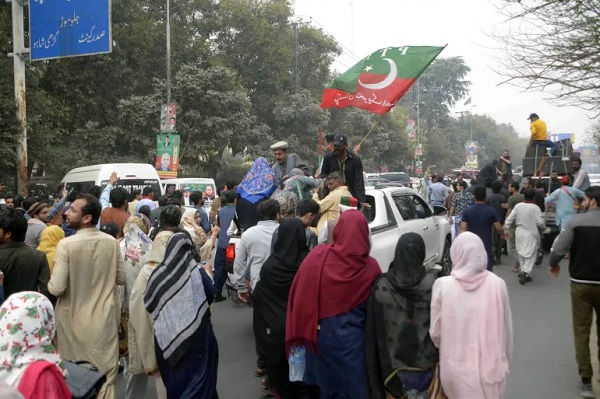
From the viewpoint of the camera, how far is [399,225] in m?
8.59

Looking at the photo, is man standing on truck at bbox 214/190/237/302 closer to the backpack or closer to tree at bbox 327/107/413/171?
the backpack

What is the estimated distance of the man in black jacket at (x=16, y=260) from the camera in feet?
15.1

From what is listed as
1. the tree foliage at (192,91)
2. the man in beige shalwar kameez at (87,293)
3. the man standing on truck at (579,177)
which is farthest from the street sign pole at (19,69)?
the man standing on truck at (579,177)

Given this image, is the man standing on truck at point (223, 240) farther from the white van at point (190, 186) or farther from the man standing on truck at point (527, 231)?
the white van at point (190, 186)

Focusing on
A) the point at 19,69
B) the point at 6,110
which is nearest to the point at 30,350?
the point at 19,69

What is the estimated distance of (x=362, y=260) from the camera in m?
4.12

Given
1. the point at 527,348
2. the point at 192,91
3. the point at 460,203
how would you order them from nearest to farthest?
the point at 527,348 < the point at 460,203 < the point at 192,91

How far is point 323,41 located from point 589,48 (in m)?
35.2

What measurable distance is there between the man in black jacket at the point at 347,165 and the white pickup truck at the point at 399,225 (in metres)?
0.54

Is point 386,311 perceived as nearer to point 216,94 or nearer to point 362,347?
point 362,347

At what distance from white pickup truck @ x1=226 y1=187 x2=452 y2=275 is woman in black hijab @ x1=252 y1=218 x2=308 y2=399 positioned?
2.96 m

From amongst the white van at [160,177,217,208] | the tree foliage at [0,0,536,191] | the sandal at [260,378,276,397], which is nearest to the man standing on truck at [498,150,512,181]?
the white van at [160,177,217,208]

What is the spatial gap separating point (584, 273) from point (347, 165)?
3.21 m

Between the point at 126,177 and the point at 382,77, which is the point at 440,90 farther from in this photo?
the point at 382,77
